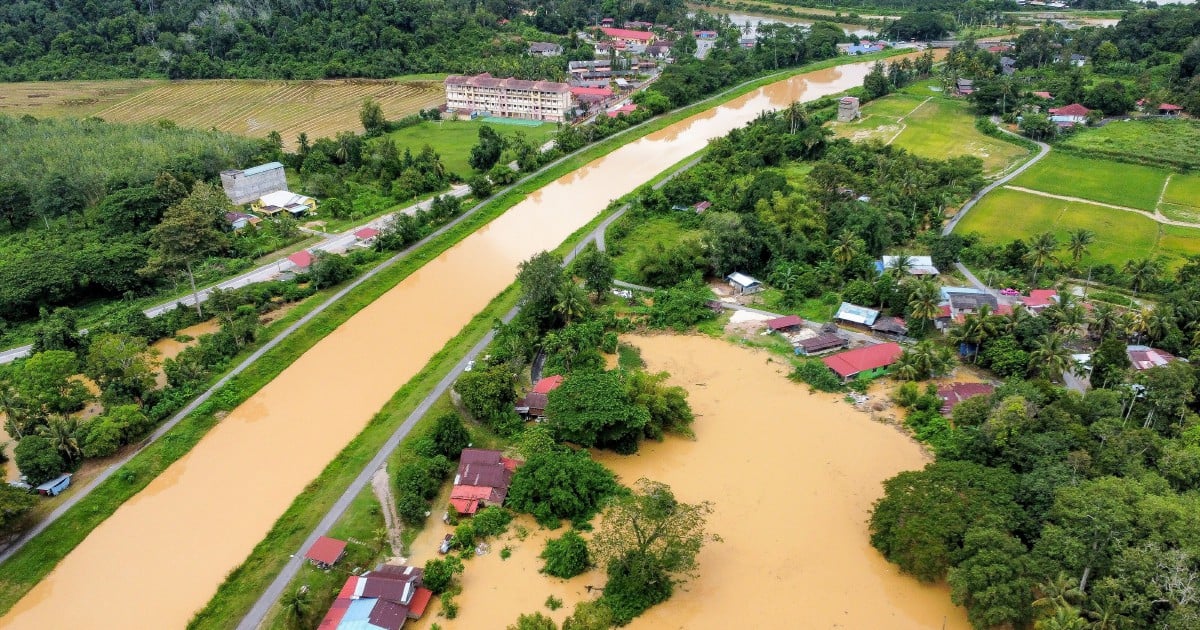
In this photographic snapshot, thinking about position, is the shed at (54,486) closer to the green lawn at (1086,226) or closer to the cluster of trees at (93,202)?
the cluster of trees at (93,202)

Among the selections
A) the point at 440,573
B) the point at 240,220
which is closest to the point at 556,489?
the point at 440,573

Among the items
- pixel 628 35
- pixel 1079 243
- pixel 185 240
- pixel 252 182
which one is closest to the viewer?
pixel 185 240

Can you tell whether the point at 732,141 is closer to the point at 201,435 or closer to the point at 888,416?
the point at 888,416

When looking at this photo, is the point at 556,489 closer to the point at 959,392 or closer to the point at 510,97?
the point at 959,392

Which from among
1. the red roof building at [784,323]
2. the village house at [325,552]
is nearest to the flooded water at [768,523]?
the village house at [325,552]

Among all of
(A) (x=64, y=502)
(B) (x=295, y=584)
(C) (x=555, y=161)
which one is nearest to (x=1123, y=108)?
(C) (x=555, y=161)

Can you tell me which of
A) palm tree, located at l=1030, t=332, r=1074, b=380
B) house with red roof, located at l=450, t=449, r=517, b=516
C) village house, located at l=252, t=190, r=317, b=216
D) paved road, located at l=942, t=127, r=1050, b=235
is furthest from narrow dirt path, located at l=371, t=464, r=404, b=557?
paved road, located at l=942, t=127, r=1050, b=235
